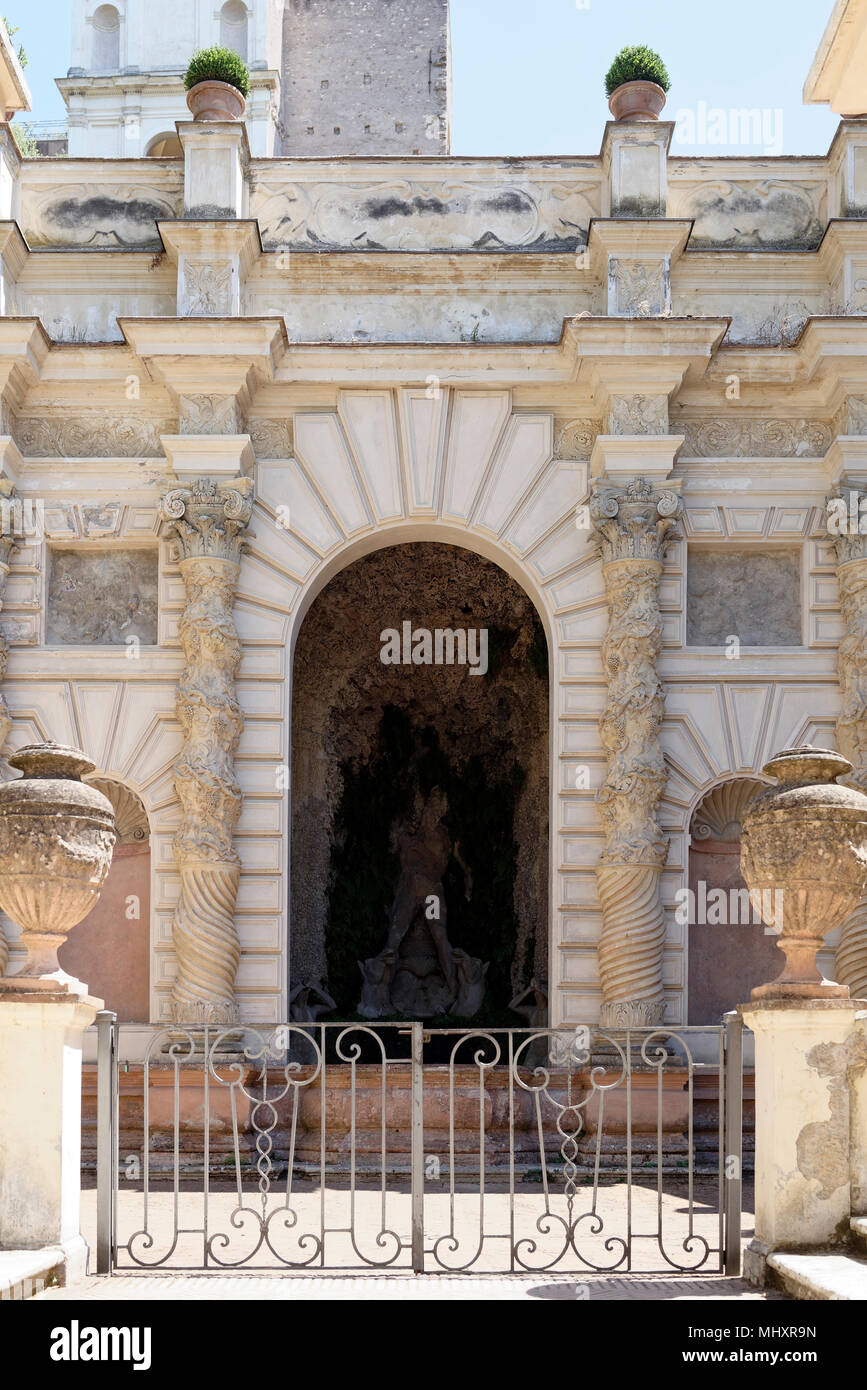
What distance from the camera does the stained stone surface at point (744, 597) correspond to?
1711 centimetres

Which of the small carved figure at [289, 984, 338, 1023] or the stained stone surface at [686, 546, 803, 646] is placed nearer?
the stained stone surface at [686, 546, 803, 646]

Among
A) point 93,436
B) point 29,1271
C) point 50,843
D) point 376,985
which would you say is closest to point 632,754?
point 376,985

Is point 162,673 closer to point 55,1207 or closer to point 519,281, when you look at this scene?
point 519,281

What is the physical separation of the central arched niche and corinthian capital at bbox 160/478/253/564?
11.6 ft

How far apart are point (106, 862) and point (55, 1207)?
1.84 meters

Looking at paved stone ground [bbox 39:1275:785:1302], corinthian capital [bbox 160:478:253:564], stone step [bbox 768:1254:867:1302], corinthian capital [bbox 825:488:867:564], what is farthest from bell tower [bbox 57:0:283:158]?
stone step [bbox 768:1254:867:1302]

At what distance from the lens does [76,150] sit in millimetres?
45781

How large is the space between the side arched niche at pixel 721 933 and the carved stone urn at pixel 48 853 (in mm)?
8569

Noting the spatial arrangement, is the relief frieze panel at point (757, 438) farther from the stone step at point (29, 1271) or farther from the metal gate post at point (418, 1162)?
the stone step at point (29, 1271)

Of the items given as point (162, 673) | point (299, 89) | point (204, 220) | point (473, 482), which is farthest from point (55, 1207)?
point (299, 89)

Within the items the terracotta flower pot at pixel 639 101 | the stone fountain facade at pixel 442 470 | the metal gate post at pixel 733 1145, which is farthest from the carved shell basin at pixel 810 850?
the terracotta flower pot at pixel 639 101

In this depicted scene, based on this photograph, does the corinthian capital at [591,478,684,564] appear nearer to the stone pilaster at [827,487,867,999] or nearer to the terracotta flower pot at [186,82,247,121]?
the stone pilaster at [827,487,867,999]

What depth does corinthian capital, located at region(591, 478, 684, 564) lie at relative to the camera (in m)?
16.5

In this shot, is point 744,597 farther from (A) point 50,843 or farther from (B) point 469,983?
(A) point 50,843
